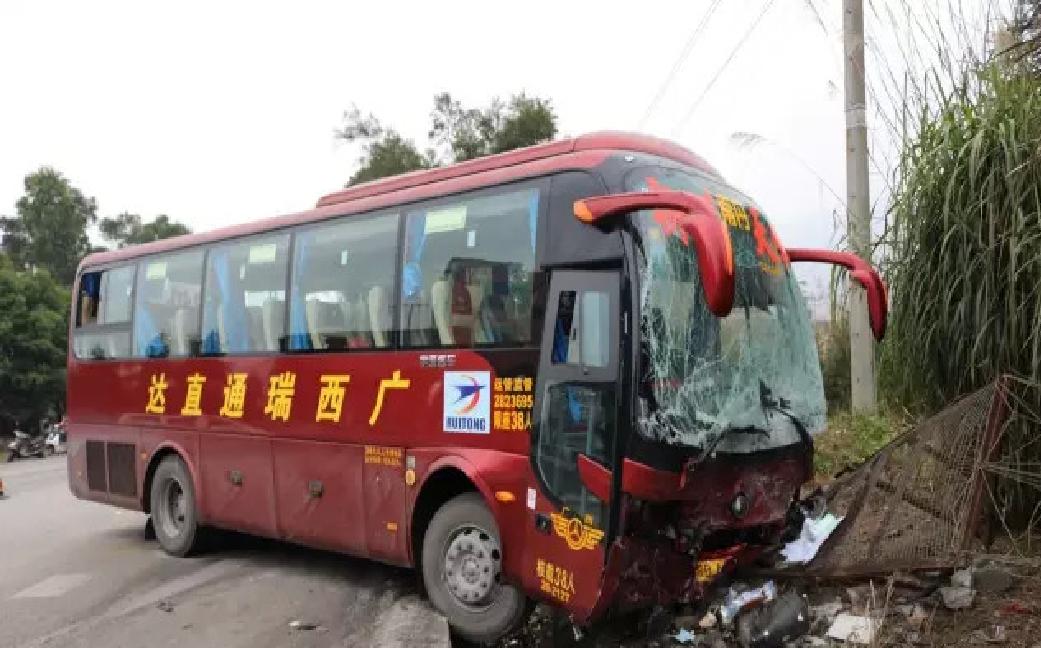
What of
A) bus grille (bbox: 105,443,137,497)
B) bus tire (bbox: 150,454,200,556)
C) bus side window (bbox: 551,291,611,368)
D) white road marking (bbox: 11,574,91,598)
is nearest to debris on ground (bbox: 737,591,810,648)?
bus side window (bbox: 551,291,611,368)

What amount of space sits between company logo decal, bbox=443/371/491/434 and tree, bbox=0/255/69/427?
26.2 m

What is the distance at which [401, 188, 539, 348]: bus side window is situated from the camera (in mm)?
5023

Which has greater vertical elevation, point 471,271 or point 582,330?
point 471,271

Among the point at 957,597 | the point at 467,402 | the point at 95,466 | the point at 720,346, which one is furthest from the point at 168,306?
the point at 957,597

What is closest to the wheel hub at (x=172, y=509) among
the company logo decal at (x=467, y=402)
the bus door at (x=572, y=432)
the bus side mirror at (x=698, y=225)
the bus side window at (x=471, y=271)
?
the bus side window at (x=471, y=271)

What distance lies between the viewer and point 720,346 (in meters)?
4.52

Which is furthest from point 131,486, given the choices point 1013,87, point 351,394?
point 1013,87

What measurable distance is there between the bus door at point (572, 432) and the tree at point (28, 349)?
27085 millimetres

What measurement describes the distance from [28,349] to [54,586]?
2355cm

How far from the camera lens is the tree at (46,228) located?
39.8 meters

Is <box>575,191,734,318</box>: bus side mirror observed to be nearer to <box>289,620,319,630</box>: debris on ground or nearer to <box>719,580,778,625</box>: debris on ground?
<box>719,580,778,625</box>: debris on ground

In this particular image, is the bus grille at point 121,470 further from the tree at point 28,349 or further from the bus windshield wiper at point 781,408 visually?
the tree at point 28,349

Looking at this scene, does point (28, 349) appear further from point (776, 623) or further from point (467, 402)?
point (776, 623)

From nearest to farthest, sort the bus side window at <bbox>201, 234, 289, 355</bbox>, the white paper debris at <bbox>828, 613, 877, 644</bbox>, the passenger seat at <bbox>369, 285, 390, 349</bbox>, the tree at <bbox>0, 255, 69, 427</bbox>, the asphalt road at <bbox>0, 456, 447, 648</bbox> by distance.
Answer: the white paper debris at <bbox>828, 613, 877, 644</bbox> < the asphalt road at <bbox>0, 456, 447, 648</bbox> < the passenger seat at <bbox>369, 285, 390, 349</bbox> < the bus side window at <bbox>201, 234, 289, 355</bbox> < the tree at <bbox>0, 255, 69, 427</bbox>
